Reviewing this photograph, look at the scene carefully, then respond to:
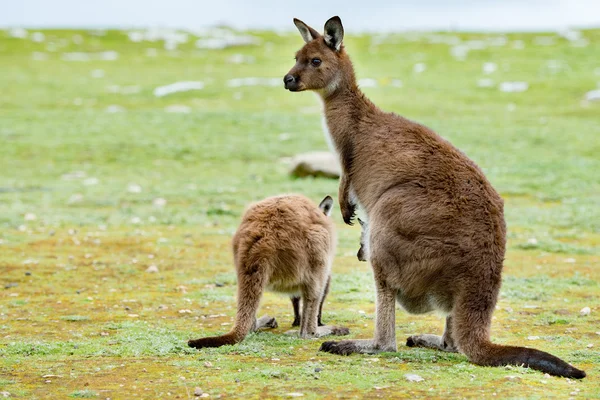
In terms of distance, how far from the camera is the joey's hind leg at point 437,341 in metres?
6.23

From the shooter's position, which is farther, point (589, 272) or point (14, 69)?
point (14, 69)

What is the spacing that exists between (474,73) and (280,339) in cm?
3117

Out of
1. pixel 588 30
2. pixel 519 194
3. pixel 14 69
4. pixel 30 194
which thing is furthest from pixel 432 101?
pixel 588 30

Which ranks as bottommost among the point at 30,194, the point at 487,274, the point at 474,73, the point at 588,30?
the point at 30,194

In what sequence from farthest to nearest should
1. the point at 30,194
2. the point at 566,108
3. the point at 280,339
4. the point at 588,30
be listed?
the point at 588,30, the point at 566,108, the point at 30,194, the point at 280,339

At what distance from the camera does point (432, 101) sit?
29.5m

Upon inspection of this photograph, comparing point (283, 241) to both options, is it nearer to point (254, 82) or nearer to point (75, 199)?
point (75, 199)

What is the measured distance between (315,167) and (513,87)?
55.8 ft

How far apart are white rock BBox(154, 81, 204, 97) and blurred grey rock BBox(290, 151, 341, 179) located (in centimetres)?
1468

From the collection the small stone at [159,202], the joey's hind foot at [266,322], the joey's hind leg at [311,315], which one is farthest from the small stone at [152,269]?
the small stone at [159,202]

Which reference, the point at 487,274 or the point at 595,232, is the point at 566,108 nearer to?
the point at 595,232

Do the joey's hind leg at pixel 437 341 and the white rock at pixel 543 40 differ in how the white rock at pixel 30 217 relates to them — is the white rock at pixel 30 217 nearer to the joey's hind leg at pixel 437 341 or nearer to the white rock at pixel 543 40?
the joey's hind leg at pixel 437 341

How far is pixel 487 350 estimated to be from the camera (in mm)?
5598

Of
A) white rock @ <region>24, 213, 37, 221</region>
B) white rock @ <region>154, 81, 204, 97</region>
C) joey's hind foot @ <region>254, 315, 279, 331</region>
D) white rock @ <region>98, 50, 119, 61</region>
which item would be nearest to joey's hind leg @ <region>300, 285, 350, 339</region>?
joey's hind foot @ <region>254, 315, 279, 331</region>
